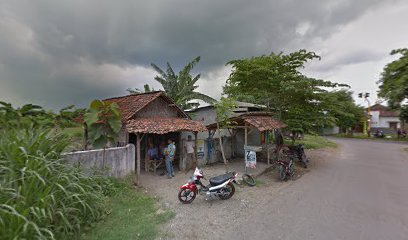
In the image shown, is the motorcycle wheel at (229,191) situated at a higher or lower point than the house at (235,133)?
lower

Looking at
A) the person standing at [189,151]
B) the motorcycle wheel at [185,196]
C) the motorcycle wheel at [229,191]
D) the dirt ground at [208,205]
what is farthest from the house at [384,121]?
the motorcycle wheel at [185,196]

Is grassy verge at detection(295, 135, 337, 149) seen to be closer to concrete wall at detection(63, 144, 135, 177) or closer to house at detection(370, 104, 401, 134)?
concrete wall at detection(63, 144, 135, 177)

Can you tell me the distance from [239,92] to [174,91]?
5.58m

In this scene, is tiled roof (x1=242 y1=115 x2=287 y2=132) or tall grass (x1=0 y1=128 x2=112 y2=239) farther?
tiled roof (x1=242 y1=115 x2=287 y2=132)

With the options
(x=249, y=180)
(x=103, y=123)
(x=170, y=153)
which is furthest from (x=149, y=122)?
(x=249, y=180)

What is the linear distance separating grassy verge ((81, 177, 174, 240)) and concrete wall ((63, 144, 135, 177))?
96cm

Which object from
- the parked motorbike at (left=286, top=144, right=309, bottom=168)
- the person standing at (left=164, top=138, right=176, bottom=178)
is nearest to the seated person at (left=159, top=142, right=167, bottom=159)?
the person standing at (left=164, top=138, right=176, bottom=178)

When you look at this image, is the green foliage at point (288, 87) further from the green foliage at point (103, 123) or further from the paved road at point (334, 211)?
the green foliage at point (103, 123)

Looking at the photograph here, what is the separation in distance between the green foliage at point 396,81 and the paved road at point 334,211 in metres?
3.67

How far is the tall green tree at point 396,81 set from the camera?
10164 mm

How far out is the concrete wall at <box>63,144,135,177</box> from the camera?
6.75 meters

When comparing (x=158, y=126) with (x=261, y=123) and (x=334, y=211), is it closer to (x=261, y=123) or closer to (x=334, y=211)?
(x=261, y=123)

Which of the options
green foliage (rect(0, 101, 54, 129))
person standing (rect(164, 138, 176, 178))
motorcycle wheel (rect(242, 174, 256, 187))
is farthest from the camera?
person standing (rect(164, 138, 176, 178))

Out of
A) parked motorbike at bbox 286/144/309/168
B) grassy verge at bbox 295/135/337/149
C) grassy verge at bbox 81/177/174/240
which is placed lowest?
grassy verge at bbox 81/177/174/240
